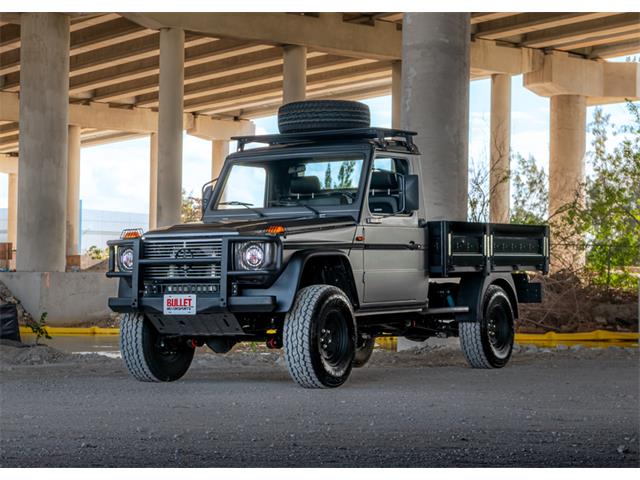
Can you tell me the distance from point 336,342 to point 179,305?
1.55 meters

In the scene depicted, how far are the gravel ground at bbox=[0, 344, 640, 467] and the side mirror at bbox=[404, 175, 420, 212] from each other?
1.83 metres

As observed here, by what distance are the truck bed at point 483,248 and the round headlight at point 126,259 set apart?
3.28 metres

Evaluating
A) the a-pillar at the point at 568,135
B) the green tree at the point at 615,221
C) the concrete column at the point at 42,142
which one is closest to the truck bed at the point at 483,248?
the green tree at the point at 615,221

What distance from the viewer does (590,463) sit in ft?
24.0

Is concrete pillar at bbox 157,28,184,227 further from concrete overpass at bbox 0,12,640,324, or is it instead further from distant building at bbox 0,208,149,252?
distant building at bbox 0,208,149,252

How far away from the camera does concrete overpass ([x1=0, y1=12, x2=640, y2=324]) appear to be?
1619 cm

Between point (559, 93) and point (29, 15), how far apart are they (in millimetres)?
19167

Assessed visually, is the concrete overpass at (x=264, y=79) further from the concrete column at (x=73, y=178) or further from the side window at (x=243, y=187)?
the side window at (x=243, y=187)

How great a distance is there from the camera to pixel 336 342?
10.8 m

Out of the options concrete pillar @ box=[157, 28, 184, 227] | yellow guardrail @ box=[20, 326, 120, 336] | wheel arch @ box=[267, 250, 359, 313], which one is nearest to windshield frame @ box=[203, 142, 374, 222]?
wheel arch @ box=[267, 250, 359, 313]

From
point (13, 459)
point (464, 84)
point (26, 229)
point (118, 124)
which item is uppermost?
point (118, 124)

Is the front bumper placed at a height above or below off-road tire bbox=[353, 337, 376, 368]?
above

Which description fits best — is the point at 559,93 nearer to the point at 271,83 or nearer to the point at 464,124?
the point at 271,83

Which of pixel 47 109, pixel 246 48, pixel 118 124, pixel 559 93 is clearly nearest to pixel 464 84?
pixel 47 109
